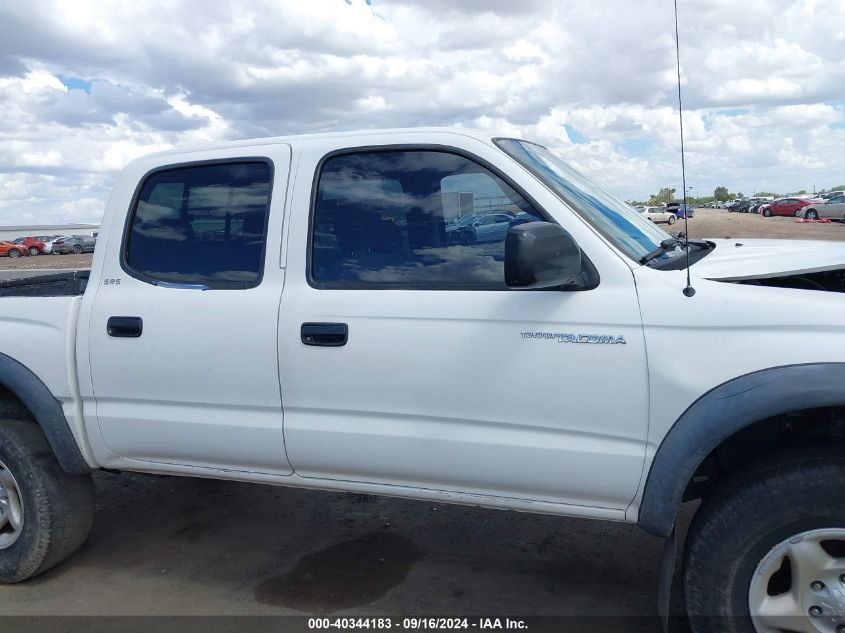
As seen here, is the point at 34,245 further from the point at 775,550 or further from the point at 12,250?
the point at 775,550

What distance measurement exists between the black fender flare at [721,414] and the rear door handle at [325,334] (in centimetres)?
122

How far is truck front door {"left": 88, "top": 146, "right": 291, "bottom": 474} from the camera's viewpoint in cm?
314

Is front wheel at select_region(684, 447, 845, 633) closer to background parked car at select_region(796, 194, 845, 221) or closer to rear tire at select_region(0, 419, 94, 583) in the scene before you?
rear tire at select_region(0, 419, 94, 583)

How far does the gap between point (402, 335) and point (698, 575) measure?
132 centimetres

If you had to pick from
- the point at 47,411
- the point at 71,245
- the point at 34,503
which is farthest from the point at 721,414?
the point at 71,245

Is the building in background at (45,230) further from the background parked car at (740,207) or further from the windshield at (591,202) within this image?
the windshield at (591,202)

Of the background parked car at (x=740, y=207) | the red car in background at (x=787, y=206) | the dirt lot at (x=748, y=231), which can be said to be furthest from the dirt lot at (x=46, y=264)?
the background parked car at (x=740, y=207)

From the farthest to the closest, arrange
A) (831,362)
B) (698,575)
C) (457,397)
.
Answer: (457,397), (698,575), (831,362)

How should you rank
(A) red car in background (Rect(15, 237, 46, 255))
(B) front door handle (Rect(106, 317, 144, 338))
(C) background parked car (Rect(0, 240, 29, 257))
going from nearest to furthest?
1. (B) front door handle (Rect(106, 317, 144, 338))
2. (C) background parked car (Rect(0, 240, 29, 257))
3. (A) red car in background (Rect(15, 237, 46, 255))

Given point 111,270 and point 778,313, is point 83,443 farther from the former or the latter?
point 778,313

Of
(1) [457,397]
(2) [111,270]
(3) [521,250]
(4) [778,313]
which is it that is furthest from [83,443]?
(4) [778,313]

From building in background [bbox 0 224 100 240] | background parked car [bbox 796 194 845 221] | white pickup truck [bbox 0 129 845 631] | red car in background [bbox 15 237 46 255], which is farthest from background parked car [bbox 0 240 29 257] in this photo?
white pickup truck [bbox 0 129 845 631]

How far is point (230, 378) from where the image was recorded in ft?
10.3

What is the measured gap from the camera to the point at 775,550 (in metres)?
2.49
